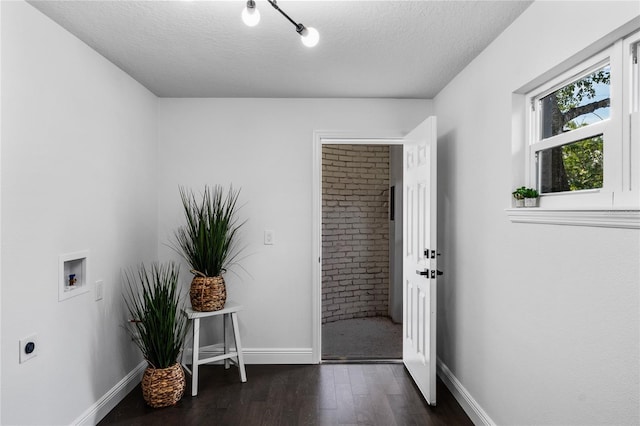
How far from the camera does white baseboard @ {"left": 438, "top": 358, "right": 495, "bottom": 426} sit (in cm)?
236

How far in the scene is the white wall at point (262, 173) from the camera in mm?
3463

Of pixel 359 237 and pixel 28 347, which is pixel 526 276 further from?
pixel 359 237

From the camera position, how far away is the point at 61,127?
2.15 metres

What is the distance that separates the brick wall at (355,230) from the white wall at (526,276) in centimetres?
201

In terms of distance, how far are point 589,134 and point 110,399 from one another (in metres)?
3.14

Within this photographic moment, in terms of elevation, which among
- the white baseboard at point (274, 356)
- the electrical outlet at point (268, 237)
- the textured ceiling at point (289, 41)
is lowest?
the white baseboard at point (274, 356)

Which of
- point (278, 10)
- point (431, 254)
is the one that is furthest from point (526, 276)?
point (278, 10)

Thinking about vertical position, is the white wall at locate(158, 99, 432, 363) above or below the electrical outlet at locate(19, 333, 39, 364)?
above

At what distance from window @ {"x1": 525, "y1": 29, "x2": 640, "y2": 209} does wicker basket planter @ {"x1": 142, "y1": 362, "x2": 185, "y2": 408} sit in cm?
252

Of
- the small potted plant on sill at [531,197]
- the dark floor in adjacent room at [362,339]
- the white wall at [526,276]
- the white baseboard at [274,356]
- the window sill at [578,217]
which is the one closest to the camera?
the window sill at [578,217]

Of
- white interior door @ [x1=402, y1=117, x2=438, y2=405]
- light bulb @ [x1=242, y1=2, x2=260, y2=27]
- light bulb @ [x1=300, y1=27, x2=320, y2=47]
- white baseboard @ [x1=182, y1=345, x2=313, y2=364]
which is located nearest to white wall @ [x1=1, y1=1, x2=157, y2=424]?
white baseboard @ [x1=182, y1=345, x2=313, y2=364]

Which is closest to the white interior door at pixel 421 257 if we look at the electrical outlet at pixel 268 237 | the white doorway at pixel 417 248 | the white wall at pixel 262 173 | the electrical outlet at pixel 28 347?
the white doorway at pixel 417 248

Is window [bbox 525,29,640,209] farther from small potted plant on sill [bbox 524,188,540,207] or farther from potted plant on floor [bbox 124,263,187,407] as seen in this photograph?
potted plant on floor [bbox 124,263,187,407]

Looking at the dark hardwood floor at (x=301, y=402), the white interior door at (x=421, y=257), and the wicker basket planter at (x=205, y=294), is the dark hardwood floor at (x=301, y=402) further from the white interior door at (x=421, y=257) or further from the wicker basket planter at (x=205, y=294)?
the wicker basket planter at (x=205, y=294)
